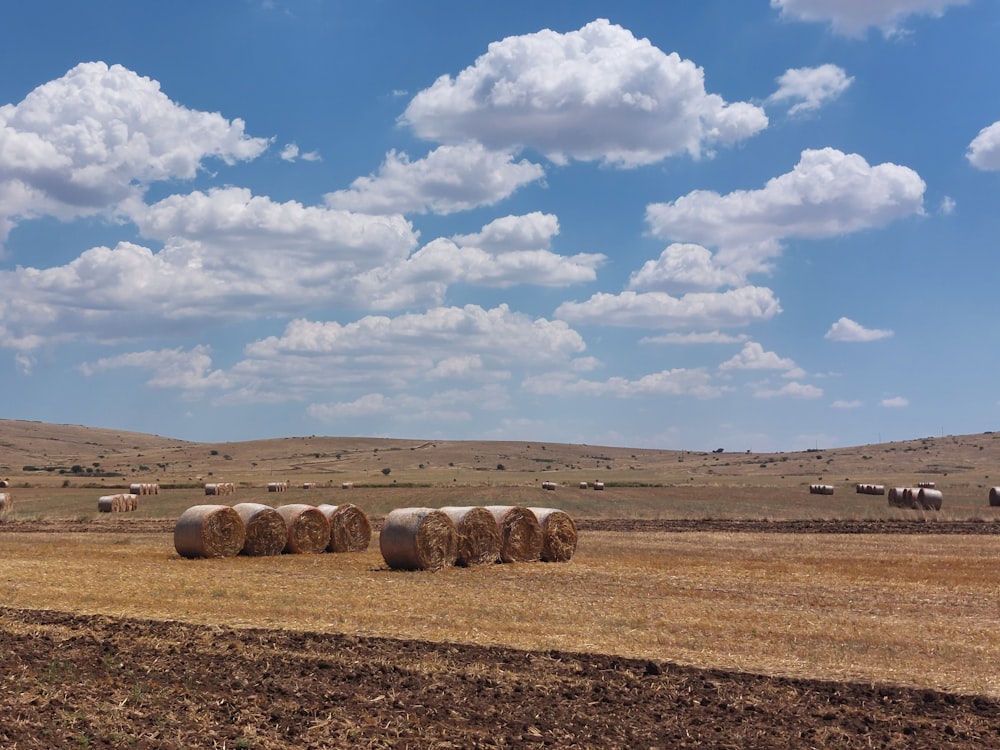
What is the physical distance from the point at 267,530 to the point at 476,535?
19.6 ft

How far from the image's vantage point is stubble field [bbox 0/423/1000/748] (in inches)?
383

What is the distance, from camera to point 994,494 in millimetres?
54969

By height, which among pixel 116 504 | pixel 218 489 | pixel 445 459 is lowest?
pixel 116 504

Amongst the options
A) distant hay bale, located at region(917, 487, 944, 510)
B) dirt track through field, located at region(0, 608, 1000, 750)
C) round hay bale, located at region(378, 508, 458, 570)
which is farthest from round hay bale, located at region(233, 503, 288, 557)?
distant hay bale, located at region(917, 487, 944, 510)

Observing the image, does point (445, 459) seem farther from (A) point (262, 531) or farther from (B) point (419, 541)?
(B) point (419, 541)

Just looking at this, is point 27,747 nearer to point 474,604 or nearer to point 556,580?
point 474,604

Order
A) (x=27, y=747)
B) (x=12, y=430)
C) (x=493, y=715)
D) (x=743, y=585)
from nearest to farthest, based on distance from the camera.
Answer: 1. (x=27, y=747)
2. (x=493, y=715)
3. (x=743, y=585)
4. (x=12, y=430)

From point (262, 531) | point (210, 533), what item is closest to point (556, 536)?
point (262, 531)

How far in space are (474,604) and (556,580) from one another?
14.2 ft

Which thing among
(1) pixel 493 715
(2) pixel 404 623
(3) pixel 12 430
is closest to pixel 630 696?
(1) pixel 493 715

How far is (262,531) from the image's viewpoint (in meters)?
26.7

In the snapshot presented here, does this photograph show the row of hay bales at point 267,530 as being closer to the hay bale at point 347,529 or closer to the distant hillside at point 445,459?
the hay bale at point 347,529

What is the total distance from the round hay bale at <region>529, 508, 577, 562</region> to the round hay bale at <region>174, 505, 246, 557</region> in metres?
7.60

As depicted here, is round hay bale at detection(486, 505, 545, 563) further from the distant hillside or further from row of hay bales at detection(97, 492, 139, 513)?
the distant hillside
